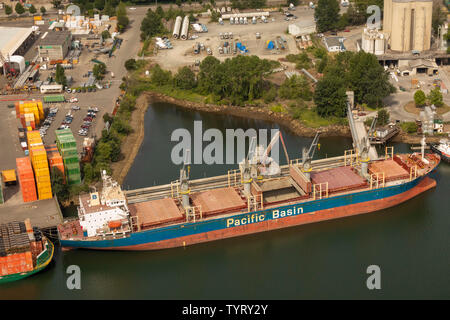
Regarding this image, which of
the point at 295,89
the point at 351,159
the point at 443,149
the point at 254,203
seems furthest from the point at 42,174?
the point at 443,149

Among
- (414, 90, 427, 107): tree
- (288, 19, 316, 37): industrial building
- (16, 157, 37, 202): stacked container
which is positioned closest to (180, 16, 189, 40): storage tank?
(288, 19, 316, 37): industrial building

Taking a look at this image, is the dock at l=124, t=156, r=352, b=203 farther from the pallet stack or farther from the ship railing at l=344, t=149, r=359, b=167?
the pallet stack

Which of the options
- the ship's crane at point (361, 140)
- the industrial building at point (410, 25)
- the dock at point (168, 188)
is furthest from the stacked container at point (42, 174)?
the industrial building at point (410, 25)

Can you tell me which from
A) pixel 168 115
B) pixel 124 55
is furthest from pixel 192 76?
pixel 124 55

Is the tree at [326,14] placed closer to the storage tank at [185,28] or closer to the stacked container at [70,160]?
the storage tank at [185,28]

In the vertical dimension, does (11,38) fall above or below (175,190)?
above

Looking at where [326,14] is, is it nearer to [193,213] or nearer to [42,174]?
[193,213]
